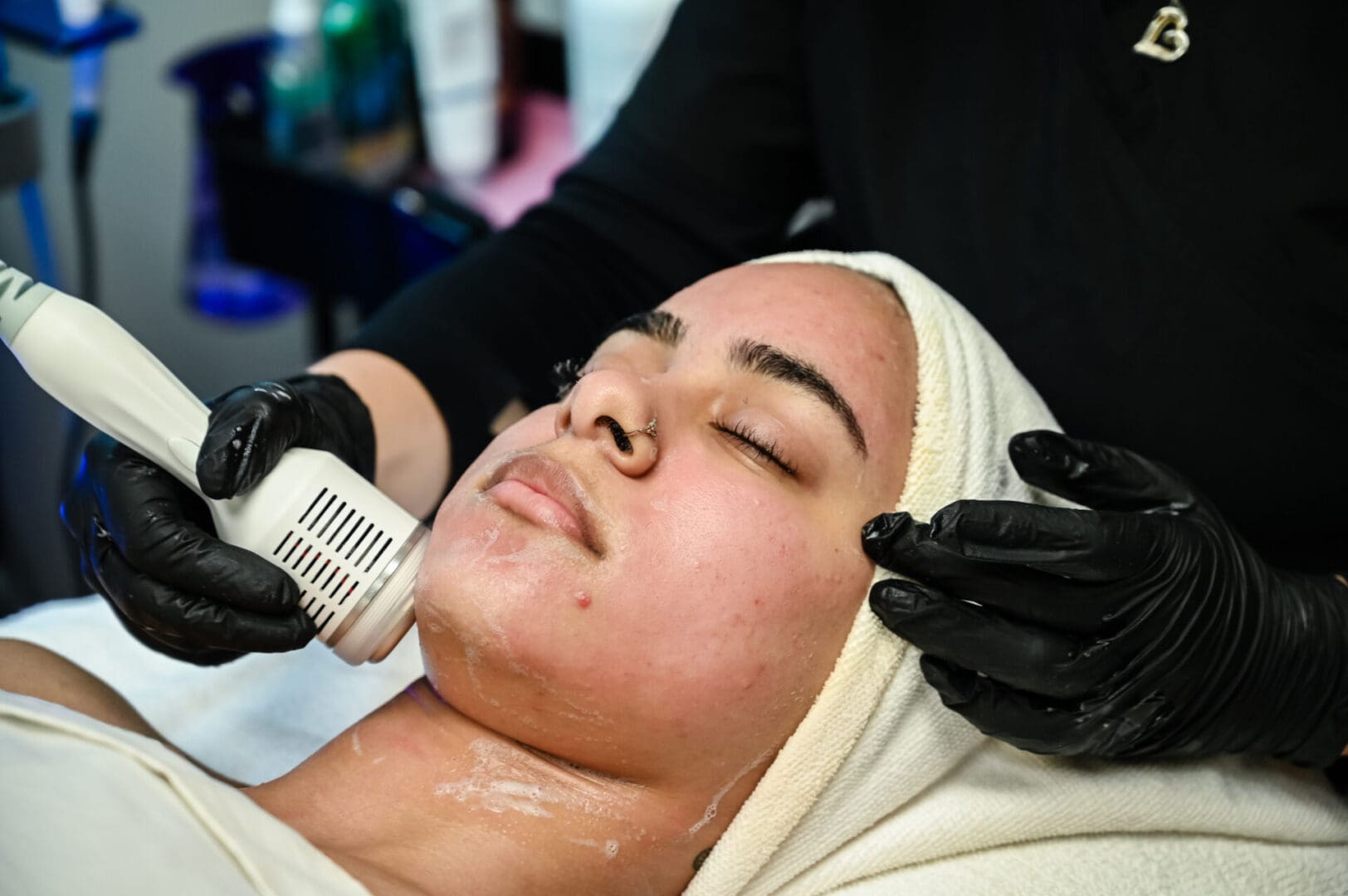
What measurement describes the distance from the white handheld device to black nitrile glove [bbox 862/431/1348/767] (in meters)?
0.42

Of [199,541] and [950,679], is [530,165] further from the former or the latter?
[950,679]

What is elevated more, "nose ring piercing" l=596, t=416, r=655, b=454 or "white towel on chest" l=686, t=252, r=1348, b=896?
"nose ring piercing" l=596, t=416, r=655, b=454

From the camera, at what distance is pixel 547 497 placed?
0.95 m

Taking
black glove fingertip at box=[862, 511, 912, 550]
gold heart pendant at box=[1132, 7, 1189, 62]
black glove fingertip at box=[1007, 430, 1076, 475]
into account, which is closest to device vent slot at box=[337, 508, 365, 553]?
black glove fingertip at box=[862, 511, 912, 550]

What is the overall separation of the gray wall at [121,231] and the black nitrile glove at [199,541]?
1.24 meters

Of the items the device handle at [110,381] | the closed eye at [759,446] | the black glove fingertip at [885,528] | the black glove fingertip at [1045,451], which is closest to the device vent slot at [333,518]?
the device handle at [110,381]

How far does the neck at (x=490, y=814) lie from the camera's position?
0.94 m

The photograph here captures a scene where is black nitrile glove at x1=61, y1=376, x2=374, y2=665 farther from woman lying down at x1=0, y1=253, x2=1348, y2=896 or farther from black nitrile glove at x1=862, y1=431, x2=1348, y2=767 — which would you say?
black nitrile glove at x1=862, y1=431, x2=1348, y2=767

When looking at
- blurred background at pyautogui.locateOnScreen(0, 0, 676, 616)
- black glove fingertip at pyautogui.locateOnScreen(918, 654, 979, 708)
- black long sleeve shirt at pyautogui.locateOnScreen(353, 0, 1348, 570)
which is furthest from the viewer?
blurred background at pyautogui.locateOnScreen(0, 0, 676, 616)

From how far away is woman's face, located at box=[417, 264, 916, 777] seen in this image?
91 centimetres

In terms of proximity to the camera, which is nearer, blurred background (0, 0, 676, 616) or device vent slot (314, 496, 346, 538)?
device vent slot (314, 496, 346, 538)

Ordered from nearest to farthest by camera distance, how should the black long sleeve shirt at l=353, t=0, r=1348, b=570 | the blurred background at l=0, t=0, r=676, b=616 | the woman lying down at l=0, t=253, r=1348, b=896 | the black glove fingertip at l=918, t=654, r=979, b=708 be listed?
1. the woman lying down at l=0, t=253, r=1348, b=896
2. the black glove fingertip at l=918, t=654, r=979, b=708
3. the black long sleeve shirt at l=353, t=0, r=1348, b=570
4. the blurred background at l=0, t=0, r=676, b=616

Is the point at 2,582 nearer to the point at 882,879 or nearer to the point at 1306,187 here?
the point at 882,879

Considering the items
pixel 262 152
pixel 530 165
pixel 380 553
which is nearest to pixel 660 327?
pixel 380 553
